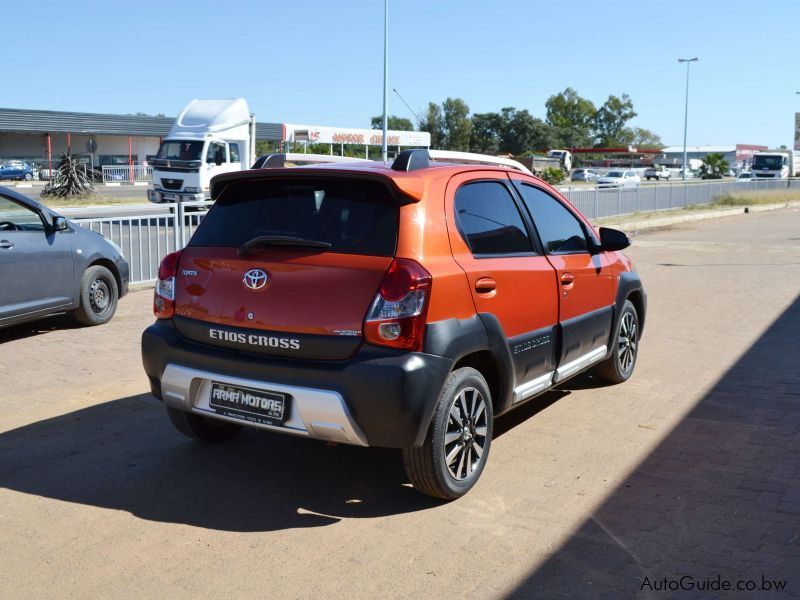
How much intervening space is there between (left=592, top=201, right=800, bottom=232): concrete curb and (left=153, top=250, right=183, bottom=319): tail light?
714 inches

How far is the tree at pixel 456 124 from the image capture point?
83.7 meters

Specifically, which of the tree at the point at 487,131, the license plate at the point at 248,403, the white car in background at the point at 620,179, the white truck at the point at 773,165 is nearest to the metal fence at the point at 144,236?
the license plate at the point at 248,403

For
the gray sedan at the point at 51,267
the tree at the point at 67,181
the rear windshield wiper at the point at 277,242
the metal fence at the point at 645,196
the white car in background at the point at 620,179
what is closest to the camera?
the rear windshield wiper at the point at 277,242

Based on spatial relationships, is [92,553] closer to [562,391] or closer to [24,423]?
[24,423]

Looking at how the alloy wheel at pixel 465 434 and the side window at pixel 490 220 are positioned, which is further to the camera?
the side window at pixel 490 220

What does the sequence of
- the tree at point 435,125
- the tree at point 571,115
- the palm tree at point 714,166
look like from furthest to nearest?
the tree at point 571,115 → the tree at point 435,125 → the palm tree at point 714,166

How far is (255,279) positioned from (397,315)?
0.81 meters

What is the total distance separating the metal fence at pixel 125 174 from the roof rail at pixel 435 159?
141ft

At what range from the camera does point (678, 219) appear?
26.9 metres

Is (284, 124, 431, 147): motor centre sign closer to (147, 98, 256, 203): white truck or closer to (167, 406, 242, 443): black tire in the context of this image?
(147, 98, 256, 203): white truck

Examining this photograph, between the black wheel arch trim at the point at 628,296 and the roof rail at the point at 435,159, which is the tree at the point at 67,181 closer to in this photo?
the black wheel arch trim at the point at 628,296

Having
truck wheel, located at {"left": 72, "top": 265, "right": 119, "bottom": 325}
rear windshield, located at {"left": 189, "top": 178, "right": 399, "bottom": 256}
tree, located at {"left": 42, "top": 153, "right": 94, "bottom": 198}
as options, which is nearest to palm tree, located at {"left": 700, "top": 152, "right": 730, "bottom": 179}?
tree, located at {"left": 42, "top": 153, "right": 94, "bottom": 198}

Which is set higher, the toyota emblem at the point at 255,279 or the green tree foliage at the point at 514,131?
the green tree foliage at the point at 514,131

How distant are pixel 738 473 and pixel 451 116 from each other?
3219 inches
